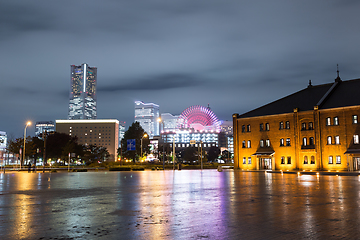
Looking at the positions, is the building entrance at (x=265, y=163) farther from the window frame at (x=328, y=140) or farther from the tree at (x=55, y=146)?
the tree at (x=55, y=146)

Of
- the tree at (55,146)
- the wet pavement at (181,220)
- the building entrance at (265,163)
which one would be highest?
the tree at (55,146)

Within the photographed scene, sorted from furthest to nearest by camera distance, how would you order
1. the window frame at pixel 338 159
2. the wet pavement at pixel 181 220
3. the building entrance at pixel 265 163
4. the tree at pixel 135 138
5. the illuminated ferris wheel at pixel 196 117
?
1. the illuminated ferris wheel at pixel 196 117
2. the tree at pixel 135 138
3. the building entrance at pixel 265 163
4. the window frame at pixel 338 159
5. the wet pavement at pixel 181 220

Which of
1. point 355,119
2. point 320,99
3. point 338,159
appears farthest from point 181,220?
point 320,99

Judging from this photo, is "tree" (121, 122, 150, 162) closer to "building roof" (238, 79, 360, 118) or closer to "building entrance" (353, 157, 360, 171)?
"building roof" (238, 79, 360, 118)

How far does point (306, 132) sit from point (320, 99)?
6.77 meters

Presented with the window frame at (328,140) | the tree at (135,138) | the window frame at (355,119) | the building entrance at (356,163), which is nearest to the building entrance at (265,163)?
the window frame at (328,140)

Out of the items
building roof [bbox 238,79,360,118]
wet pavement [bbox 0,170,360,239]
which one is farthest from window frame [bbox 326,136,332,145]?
wet pavement [bbox 0,170,360,239]

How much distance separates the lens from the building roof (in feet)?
180

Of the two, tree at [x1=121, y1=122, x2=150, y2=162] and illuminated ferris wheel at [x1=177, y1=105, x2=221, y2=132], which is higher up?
illuminated ferris wheel at [x1=177, y1=105, x2=221, y2=132]

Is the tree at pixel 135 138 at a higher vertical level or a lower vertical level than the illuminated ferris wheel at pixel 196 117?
lower

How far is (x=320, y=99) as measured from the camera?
58.2 metres

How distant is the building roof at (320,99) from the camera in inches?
2159

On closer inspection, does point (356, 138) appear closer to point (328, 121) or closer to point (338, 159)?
point (338, 159)

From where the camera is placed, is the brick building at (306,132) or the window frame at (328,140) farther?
the window frame at (328,140)
